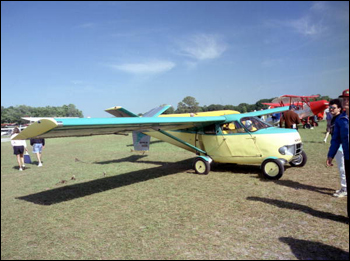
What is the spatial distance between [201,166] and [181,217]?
10.5ft

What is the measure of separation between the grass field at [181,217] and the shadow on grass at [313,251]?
0.04 feet

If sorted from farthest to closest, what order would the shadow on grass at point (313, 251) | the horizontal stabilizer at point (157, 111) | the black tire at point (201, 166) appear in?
the horizontal stabilizer at point (157, 111), the black tire at point (201, 166), the shadow on grass at point (313, 251)

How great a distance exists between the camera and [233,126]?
289 inches

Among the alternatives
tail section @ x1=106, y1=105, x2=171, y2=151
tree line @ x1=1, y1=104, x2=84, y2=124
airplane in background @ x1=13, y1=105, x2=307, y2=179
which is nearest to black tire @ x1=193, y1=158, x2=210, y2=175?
airplane in background @ x1=13, y1=105, x2=307, y2=179

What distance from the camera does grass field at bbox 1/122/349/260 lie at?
336 cm

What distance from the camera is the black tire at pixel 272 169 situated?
622 cm

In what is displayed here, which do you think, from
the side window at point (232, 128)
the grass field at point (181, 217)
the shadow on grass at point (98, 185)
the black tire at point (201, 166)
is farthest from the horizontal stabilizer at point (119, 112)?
the side window at point (232, 128)

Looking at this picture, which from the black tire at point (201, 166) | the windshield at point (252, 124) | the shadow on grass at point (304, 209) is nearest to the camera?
the shadow on grass at point (304, 209)

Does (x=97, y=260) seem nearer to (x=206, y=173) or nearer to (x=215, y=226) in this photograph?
(x=215, y=226)

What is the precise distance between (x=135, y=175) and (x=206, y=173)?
2.44m

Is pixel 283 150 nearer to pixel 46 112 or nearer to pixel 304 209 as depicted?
pixel 304 209

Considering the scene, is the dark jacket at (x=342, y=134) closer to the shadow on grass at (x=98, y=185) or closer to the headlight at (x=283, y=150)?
the headlight at (x=283, y=150)

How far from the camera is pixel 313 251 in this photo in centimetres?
309

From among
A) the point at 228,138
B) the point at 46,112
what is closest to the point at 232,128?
the point at 228,138
